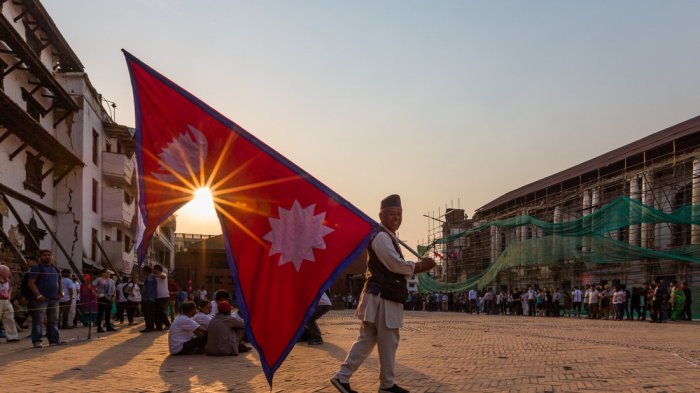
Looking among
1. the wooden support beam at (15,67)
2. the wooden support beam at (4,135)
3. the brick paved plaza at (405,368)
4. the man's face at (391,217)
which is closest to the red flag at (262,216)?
the man's face at (391,217)

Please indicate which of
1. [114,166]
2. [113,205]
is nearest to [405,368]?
[113,205]

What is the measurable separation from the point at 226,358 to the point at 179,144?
4372 millimetres

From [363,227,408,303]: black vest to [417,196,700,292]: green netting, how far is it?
1932cm

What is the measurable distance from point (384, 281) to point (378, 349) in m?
0.59

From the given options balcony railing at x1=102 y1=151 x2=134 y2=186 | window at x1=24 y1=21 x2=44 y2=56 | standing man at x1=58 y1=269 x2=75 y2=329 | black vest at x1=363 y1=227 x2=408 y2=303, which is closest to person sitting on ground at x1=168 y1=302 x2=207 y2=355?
black vest at x1=363 y1=227 x2=408 y2=303

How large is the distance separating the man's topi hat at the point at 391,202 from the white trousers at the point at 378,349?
0.90 meters

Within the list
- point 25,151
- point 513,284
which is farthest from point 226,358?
point 513,284

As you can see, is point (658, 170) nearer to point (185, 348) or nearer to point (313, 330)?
point (313, 330)

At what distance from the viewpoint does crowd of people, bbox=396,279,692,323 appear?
23.3 metres

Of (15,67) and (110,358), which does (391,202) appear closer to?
(110,358)

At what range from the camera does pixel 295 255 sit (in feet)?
19.7

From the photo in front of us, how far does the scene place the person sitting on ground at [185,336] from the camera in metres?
10.1

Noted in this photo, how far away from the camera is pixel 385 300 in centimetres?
589

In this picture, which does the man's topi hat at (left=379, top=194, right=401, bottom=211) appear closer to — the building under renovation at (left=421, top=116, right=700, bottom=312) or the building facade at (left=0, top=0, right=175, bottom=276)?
the building facade at (left=0, top=0, right=175, bottom=276)
